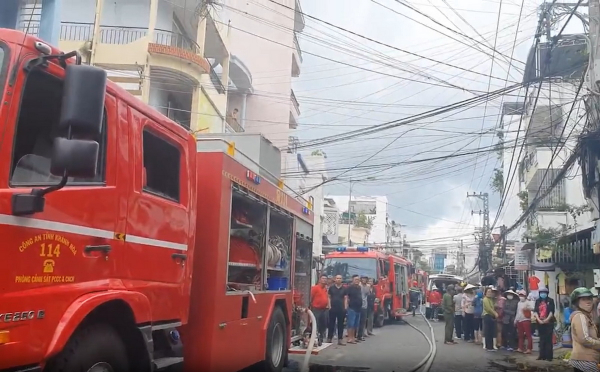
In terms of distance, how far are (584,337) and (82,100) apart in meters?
5.15

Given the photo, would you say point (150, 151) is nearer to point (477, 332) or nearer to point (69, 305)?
point (69, 305)

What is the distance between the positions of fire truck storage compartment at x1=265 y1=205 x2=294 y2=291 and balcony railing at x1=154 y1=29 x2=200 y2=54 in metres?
10.9

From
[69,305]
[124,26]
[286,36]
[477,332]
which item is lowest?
[477,332]

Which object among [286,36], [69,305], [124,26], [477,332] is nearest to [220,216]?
[69,305]

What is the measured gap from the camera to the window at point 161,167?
5098 mm

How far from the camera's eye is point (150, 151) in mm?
5211

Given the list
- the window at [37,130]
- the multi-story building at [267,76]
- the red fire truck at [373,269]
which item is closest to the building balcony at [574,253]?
the red fire truck at [373,269]

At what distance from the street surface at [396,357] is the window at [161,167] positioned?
5.53m

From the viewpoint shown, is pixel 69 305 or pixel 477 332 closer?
pixel 69 305

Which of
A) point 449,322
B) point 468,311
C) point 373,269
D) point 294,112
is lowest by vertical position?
point 449,322

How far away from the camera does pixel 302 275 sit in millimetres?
11148

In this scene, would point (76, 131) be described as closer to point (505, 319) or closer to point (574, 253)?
point (505, 319)

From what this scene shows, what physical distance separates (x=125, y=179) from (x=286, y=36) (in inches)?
1127

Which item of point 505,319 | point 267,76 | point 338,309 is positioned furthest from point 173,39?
point 267,76
